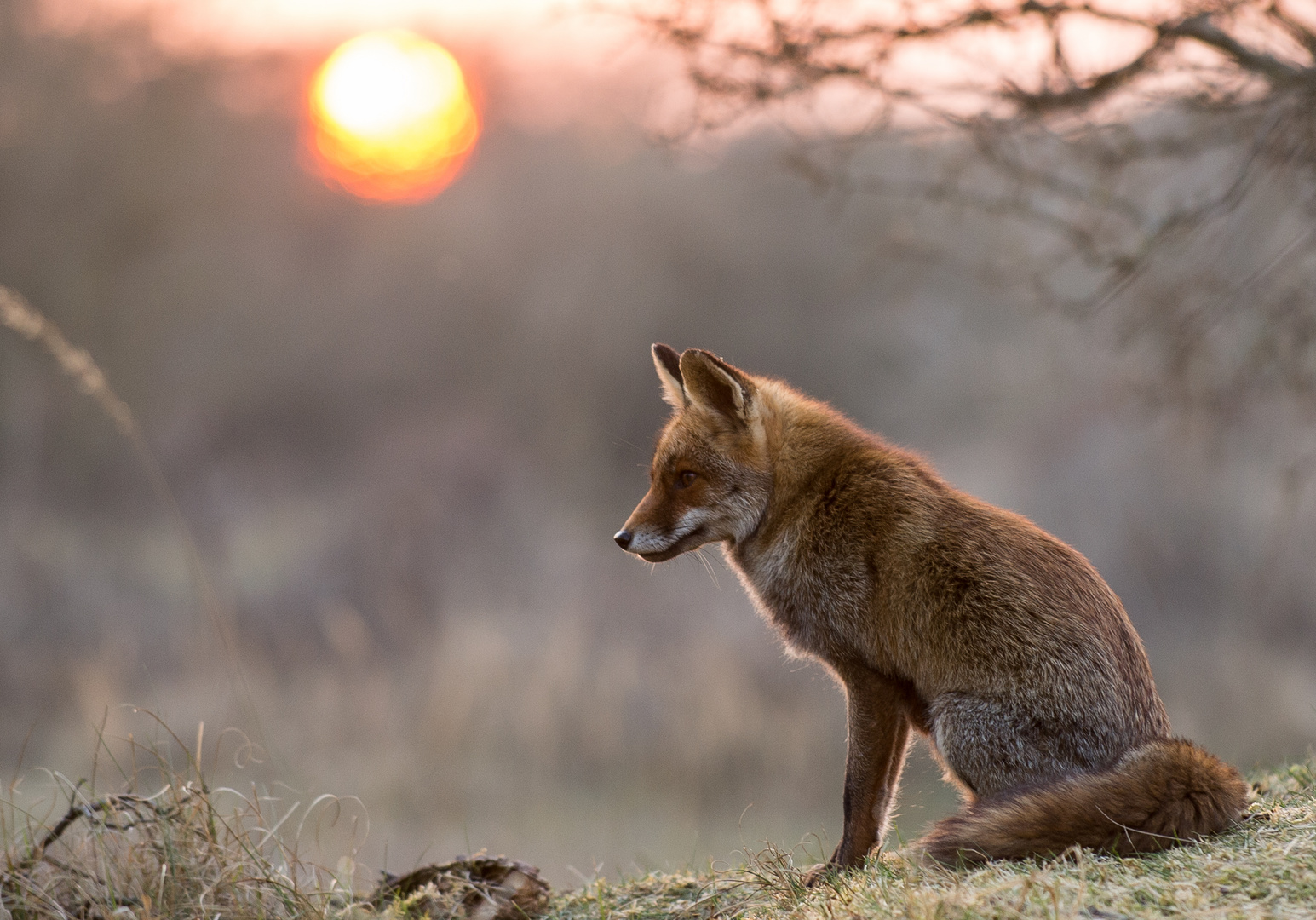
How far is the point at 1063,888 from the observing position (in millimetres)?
2887

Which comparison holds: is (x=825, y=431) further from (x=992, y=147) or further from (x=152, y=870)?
(x=152, y=870)

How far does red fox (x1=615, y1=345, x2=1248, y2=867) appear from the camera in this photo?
343cm

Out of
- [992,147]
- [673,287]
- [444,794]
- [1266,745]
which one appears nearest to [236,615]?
[444,794]

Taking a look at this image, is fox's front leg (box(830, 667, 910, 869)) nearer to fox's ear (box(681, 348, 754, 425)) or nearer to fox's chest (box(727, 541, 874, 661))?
fox's chest (box(727, 541, 874, 661))

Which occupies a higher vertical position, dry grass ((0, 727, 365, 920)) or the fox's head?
the fox's head

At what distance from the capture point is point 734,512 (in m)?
4.53

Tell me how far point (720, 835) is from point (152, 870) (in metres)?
7.85

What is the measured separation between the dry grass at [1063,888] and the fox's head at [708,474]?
1.36 metres

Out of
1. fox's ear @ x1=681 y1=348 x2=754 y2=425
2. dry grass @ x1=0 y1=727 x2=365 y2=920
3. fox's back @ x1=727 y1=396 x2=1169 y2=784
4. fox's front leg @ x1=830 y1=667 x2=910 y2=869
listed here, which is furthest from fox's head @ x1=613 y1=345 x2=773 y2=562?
dry grass @ x1=0 y1=727 x2=365 y2=920

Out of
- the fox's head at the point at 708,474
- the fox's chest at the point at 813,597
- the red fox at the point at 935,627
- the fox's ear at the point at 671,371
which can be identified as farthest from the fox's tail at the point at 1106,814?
the fox's ear at the point at 671,371

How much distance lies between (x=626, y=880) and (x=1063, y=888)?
2.19m

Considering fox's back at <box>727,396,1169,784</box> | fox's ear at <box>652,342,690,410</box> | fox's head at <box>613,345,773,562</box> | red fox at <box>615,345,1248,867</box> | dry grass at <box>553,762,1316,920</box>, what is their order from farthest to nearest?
fox's ear at <box>652,342,690,410</box> < fox's head at <box>613,345,773,562</box> < fox's back at <box>727,396,1169,784</box> < red fox at <box>615,345,1248,867</box> < dry grass at <box>553,762,1316,920</box>

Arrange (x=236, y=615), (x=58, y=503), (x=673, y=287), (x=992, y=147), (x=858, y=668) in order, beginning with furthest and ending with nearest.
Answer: (x=673, y=287) < (x=58, y=503) < (x=236, y=615) < (x=992, y=147) < (x=858, y=668)

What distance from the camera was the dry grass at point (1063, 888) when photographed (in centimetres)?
276
